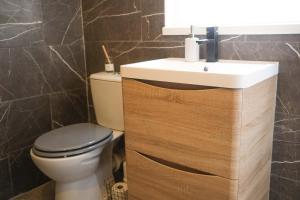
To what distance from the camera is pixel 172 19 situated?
1609mm

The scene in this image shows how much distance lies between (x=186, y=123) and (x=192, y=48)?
18.5 inches

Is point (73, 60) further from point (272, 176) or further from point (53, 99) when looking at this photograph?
point (272, 176)

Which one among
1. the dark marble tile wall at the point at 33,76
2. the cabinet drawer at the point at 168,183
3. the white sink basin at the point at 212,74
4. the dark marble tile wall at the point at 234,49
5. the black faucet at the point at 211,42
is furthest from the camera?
the dark marble tile wall at the point at 33,76

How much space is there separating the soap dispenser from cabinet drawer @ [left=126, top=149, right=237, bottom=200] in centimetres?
53

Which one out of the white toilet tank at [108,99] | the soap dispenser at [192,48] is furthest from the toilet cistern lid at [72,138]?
the soap dispenser at [192,48]

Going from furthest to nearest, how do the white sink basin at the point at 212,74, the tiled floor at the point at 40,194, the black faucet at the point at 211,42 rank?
the tiled floor at the point at 40,194 < the black faucet at the point at 211,42 < the white sink basin at the point at 212,74

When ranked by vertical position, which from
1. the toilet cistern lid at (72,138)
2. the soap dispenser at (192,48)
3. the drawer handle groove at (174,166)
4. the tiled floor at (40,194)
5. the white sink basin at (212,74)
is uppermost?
the soap dispenser at (192,48)

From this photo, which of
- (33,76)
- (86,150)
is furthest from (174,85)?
(33,76)

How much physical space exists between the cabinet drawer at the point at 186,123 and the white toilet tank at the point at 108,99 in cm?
44

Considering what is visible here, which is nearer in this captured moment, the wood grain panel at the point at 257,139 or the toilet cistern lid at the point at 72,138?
the wood grain panel at the point at 257,139

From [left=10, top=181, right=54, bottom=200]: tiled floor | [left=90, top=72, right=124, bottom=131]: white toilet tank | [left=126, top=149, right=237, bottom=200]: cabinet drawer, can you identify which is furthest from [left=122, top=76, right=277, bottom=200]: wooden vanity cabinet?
[left=10, top=181, right=54, bottom=200]: tiled floor

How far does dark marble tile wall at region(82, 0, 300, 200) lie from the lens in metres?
1.26

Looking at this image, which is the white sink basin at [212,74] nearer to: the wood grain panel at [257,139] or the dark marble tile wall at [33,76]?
the wood grain panel at [257,139]

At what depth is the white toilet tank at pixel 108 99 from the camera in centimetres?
170
